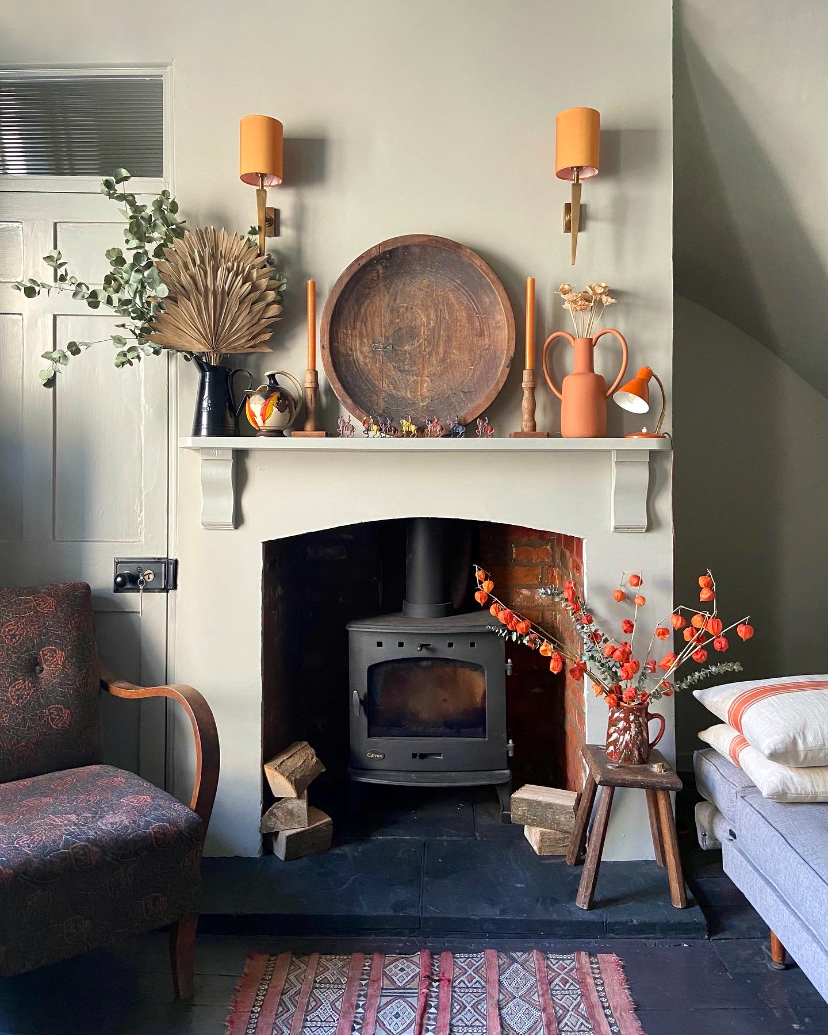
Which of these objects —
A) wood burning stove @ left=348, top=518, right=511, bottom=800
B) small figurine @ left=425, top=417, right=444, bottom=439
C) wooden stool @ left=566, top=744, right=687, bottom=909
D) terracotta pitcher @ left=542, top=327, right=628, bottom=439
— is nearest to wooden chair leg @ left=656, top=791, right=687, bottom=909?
wooden stool @ left=566, top=744, right=687, bottom=909

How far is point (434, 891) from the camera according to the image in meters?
2.26

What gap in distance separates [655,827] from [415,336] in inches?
60.3

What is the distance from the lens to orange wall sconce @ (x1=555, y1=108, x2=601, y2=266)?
2260 mm

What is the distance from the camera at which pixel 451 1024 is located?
183cm

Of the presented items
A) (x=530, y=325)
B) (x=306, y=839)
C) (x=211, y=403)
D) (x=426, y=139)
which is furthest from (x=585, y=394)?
(x=306, y=839)

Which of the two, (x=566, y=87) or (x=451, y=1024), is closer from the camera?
(x=451, y=1024)

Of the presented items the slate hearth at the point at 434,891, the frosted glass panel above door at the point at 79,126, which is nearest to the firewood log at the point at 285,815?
the slate hearth at the point at 434,891

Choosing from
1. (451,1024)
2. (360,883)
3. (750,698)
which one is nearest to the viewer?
(451,1024)

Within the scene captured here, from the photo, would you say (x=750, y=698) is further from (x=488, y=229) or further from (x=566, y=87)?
(x=566, y=87)

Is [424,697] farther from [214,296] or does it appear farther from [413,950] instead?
[214,296]

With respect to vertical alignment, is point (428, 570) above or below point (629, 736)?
above

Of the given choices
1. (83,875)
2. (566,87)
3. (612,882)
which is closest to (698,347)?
(566,87)

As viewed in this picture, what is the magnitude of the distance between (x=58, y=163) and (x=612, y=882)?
2640 mm

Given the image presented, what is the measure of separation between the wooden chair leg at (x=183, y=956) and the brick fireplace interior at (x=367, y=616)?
2.99 ft
